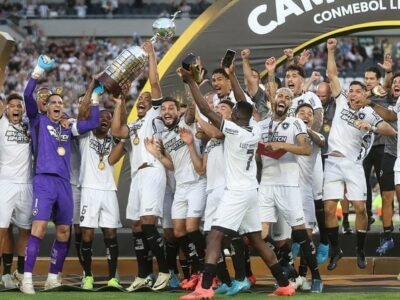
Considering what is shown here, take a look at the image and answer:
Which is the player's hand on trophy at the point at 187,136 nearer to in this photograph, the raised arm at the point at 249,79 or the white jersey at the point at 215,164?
the white jersey at the point at 215,164

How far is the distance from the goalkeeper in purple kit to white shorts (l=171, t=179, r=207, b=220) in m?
1.25

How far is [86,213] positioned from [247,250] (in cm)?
199

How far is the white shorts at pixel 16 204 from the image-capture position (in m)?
13.0

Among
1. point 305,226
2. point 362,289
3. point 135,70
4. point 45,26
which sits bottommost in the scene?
point 362,289

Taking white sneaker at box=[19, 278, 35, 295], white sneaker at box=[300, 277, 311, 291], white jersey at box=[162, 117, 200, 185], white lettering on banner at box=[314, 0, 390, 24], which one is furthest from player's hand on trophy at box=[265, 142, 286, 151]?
white lettering on banner at box=[314, 0, 390, 24]

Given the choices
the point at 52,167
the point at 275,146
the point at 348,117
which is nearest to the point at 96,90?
the point at 52,167

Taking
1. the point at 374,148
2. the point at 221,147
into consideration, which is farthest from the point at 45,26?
the point at 221,147

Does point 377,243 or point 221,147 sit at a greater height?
point 221,147

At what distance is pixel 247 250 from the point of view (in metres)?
13.2

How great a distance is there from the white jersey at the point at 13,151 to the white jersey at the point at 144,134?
1.29m

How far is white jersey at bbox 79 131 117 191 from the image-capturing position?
43.1 feet

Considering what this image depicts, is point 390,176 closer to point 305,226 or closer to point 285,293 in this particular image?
point 305,226

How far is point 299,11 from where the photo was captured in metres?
15.8

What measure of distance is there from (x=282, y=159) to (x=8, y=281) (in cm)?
362
